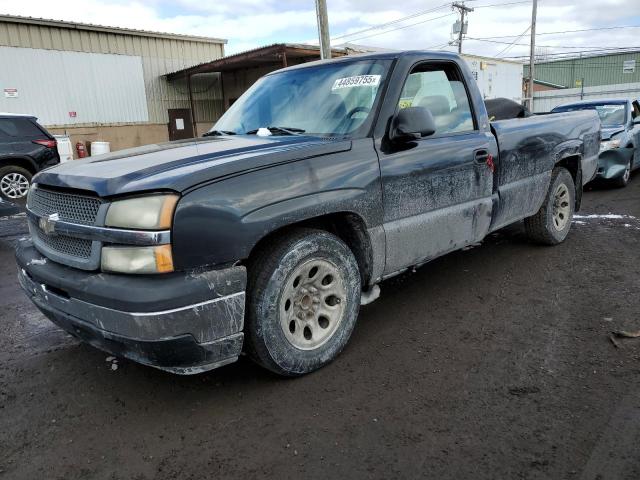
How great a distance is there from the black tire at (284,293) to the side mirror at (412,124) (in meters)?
0.81

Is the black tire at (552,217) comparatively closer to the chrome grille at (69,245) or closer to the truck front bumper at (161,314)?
the truck front bumper at (161,314)

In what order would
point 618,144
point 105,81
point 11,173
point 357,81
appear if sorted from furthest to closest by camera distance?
point 105,81 → point 11,173 → point 618,144 → point 357,81

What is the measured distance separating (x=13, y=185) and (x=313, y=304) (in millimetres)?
9938

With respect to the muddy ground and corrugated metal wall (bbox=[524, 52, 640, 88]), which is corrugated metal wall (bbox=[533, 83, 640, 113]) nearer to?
corrugated metal wall (bbox=[524, 52, 640, 88])

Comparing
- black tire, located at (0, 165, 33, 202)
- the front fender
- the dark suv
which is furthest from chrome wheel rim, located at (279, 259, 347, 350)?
black tire, located at (0, 165, 33, 202)

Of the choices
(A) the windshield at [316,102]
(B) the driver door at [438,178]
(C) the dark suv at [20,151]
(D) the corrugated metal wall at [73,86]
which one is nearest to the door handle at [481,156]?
(B) the driver door at [438,178]

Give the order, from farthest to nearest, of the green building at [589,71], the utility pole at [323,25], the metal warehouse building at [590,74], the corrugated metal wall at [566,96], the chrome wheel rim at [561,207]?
the green building at [589,71] < the metal warehouse building at [590,74] < the corrugated metal wall at [566,96] < the utility pole at [323,25] < the chrome wheel rim at [561,207]

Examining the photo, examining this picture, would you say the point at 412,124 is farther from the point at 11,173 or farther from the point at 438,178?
the point at 11,173

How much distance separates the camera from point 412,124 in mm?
3119

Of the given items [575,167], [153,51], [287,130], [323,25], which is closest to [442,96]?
[287,130]

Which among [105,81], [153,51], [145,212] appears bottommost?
[145,212]

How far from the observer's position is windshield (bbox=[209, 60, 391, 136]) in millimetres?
3318

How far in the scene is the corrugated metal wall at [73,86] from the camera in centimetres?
1702

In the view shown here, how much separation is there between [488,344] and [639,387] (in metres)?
0.87
